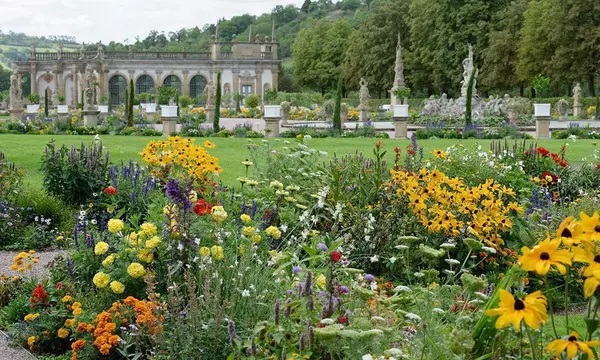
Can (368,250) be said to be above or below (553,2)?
below

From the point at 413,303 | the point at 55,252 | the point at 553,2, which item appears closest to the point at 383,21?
the point at 553,2

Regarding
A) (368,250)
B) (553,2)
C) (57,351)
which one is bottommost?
(57,351)

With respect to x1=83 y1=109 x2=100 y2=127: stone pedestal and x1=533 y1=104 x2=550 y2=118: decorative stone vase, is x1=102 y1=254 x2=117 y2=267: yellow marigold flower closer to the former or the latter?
x1=533 y1=104 x2=550 y2=118: decorative stone vase

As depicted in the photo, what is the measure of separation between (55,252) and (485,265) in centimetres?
416

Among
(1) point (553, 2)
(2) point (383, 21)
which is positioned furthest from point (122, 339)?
(2) point (383, 21)

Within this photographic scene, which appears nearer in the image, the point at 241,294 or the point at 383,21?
the point at 241,294

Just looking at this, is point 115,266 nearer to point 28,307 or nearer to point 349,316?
point 28,307

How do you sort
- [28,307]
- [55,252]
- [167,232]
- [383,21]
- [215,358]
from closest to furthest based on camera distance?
[215,358] → [167,232] → [28,307] → [55,252] → [383,21]

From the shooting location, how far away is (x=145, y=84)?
6209cm

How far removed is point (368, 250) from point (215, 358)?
2553mm

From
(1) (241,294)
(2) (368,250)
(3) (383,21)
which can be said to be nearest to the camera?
(1) (241,294)

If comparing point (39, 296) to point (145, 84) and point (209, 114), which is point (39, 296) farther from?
point (145, 84)

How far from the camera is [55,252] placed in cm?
798

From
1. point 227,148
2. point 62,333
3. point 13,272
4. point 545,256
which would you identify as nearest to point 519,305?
point 545,256
